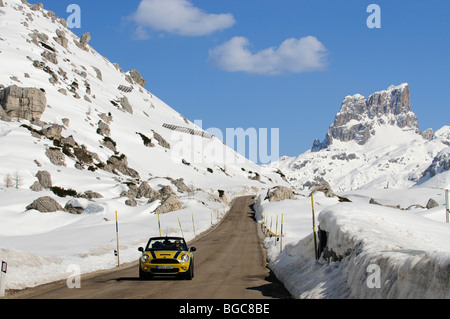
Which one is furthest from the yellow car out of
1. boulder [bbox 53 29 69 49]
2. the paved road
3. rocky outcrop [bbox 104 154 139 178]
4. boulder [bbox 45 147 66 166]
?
boulder [bbox 53 29 69 49]

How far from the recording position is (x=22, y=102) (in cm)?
9319

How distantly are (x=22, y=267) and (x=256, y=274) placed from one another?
28.2 feet

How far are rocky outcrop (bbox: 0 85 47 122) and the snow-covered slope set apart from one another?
0.20 meters

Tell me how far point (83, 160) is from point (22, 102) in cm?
1673

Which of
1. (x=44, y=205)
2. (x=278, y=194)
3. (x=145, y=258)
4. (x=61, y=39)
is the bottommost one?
(x=145, y=258)

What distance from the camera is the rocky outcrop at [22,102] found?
92.0 metres

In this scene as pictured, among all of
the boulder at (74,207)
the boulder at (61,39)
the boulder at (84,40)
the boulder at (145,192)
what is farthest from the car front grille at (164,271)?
the boulder at (84,40)

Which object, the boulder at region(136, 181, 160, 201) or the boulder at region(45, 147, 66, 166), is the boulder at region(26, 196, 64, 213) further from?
the boulder at region(45, 147, 66, 166)

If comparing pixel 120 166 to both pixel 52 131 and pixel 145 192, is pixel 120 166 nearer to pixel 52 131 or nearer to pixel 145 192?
pixel 52 131

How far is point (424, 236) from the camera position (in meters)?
14.0

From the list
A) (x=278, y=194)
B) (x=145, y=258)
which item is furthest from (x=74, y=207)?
(x=145, y=258)

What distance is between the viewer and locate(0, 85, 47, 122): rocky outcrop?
9200cm

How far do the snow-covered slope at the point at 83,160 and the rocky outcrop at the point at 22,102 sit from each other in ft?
0.64

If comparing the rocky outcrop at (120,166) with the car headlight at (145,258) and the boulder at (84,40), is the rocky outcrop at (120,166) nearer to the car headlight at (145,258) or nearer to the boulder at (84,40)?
the car headlight at (145,258)
